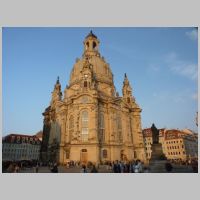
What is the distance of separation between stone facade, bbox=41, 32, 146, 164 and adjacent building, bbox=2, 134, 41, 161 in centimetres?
3296

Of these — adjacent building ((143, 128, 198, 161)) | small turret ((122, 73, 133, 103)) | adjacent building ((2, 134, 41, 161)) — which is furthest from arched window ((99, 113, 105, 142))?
adjacent building ((2, 134, 41, 161))

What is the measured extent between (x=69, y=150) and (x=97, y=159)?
20.8 ft

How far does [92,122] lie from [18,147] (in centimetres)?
5353

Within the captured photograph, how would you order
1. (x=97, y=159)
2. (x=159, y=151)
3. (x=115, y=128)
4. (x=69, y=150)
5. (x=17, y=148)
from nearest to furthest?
1. (x=159, y=151)
2. (x=97, y=159)
3. (x=69, y=150)
4. (x=115, y=128)
5. (x=17, y=148)

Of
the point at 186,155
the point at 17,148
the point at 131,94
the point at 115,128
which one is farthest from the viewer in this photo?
the point at 17,148

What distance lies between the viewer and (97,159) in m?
39.6

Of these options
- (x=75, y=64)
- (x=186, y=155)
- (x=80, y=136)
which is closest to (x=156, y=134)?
(x=80, y=136)

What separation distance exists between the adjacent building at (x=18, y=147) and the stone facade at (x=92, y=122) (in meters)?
33.0

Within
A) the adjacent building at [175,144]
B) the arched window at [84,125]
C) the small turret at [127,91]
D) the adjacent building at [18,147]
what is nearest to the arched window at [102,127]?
the arched window at [84,125]

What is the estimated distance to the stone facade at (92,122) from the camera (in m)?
42.2

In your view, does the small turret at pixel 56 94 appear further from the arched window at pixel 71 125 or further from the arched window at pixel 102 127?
the arched window at pixel 102 127

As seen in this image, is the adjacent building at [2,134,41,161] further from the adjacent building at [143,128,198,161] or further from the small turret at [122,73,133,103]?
the small turret at [122,73,133,103]

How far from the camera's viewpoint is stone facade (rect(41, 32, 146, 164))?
138 feet

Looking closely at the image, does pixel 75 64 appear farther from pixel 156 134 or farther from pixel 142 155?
pixel 156 134
